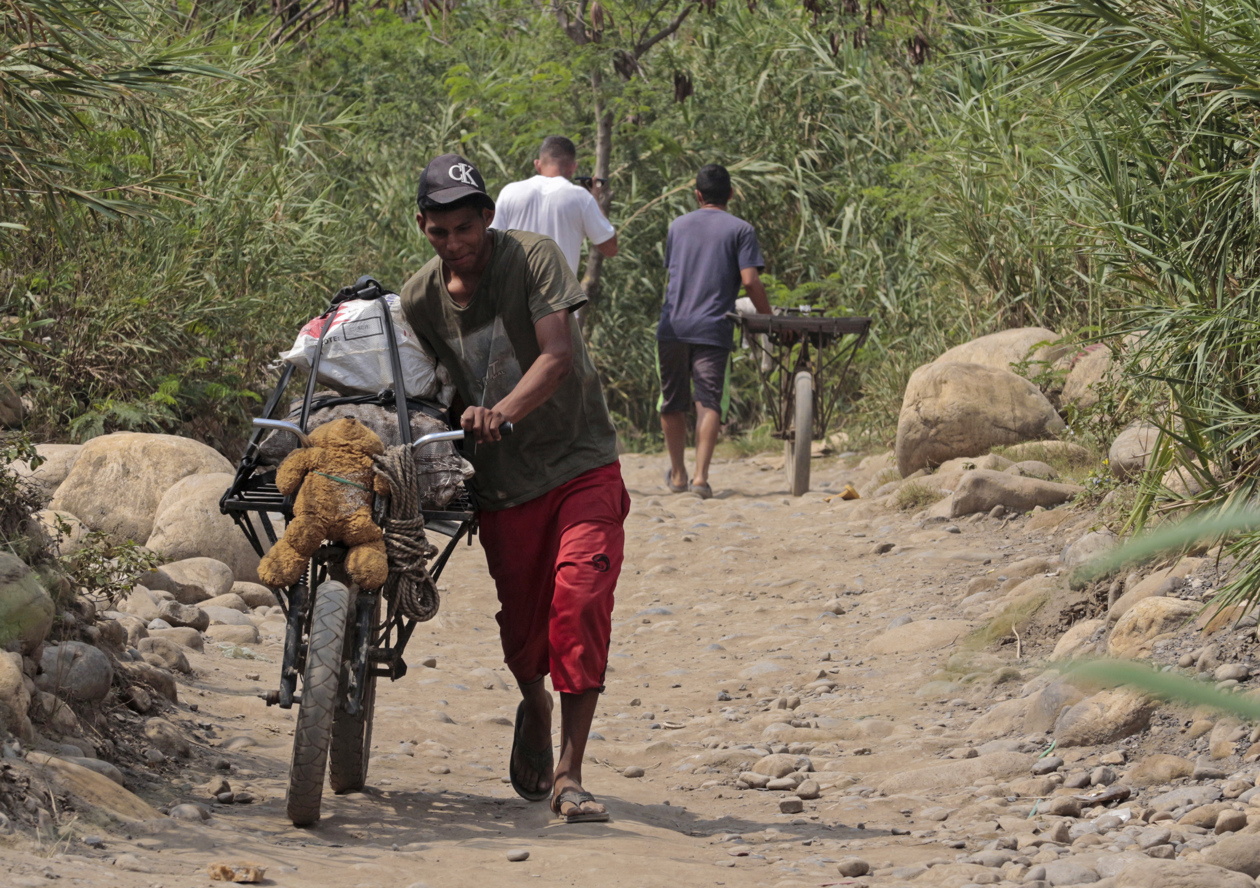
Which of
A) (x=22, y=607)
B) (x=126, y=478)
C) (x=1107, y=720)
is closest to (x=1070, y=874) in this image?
(x=1107, y=720)

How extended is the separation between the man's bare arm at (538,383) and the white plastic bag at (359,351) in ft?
1.13

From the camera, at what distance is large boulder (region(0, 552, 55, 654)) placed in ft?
12.5

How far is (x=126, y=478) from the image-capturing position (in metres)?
7.84

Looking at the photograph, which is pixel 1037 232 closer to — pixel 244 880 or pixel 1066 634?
pixel 1066 634

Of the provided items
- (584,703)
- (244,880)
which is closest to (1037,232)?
(584,703)

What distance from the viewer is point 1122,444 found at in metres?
6.73

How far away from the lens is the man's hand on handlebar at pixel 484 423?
3.83 metres

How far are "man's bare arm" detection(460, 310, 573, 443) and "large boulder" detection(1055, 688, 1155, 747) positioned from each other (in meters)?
1.92

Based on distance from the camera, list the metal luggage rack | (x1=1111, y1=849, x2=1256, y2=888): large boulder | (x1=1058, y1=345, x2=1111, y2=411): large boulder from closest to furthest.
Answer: (x1=1111, y1=849, x2=1256, y2=888): large boulder → the metal luggage rack → (x1=1058, y1=345, x2=1111, y2=411): large boulder

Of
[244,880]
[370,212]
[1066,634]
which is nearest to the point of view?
[244,880]

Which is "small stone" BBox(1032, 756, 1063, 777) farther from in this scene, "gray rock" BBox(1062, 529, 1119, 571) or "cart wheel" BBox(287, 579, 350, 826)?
"cart wheel" BBox(287, 579, 350, 826)

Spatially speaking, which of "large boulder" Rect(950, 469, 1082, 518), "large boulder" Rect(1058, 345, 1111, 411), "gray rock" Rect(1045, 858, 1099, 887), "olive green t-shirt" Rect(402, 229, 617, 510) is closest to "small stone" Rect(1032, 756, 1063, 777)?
"gray rock" Rect(1045, 858, 1099, 887)

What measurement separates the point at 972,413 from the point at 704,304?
205 cm

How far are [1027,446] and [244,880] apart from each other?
6.42 m
